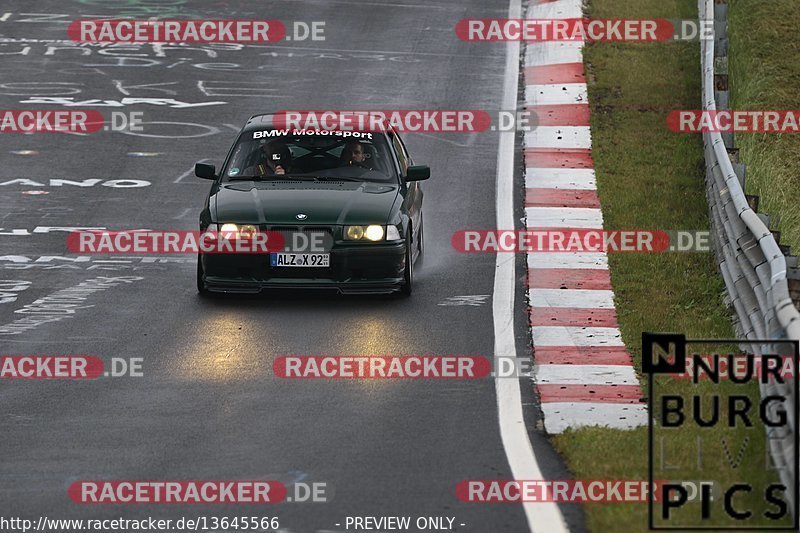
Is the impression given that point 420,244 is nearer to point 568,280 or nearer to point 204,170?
point 568,280

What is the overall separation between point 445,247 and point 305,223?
3.07 m

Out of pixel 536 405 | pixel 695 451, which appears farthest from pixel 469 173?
pixel 695 451

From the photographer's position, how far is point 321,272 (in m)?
13.5

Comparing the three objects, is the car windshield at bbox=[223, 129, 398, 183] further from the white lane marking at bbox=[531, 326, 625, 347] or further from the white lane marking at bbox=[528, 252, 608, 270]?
the white lane marking at bbox=[531, 326, 625, 347]

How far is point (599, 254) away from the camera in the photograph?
15.5 m

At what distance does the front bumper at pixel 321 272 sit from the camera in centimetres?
1345

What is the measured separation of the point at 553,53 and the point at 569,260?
1001cm

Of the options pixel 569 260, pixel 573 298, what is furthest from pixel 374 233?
pixel 569 260

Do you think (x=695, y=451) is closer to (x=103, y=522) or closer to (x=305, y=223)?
(x=103, y=522)

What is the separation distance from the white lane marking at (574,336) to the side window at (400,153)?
2798 mm

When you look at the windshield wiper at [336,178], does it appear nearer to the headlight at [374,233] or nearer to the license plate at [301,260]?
the headlight at [374,233]

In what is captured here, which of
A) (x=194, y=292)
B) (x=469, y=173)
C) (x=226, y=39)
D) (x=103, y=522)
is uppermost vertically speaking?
(x=226, y=39)

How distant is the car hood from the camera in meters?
13.6

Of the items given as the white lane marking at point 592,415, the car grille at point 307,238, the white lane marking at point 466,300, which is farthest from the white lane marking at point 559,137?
the white lane marking at point 592,415
